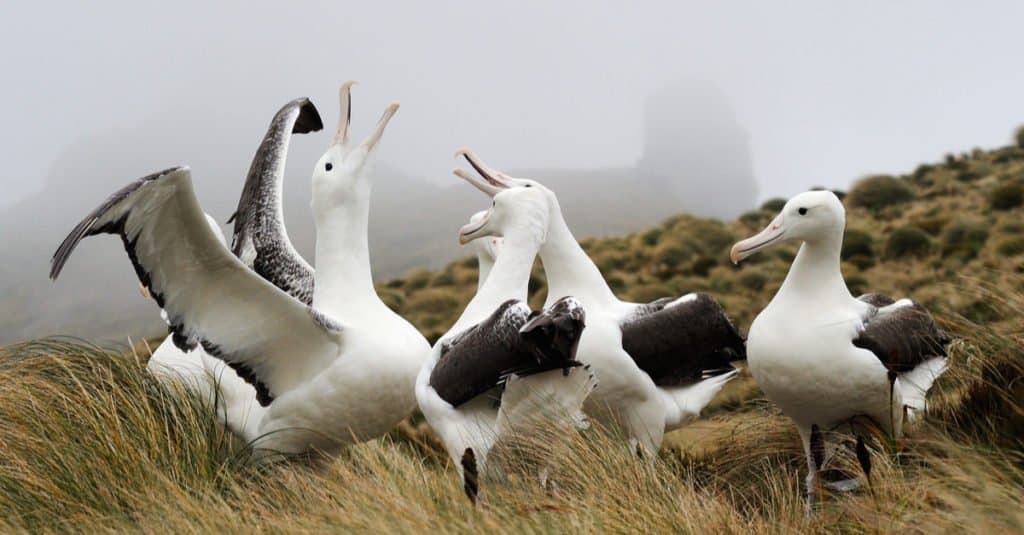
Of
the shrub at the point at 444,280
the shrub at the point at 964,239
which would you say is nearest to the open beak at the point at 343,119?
the shrub at the point at 964,239

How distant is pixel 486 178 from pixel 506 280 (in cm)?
138

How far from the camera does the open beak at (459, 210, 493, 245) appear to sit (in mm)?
5192

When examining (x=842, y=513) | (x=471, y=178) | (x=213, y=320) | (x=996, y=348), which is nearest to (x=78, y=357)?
(x=213, y=320)

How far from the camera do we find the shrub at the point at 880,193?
1177 inches

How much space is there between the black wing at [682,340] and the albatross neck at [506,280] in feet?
2.29

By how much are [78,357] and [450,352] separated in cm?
255

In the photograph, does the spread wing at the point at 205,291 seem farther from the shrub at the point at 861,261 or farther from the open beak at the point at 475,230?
the shrub at the point at 861,261

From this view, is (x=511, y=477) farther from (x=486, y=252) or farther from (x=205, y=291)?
(x=486, y=252)

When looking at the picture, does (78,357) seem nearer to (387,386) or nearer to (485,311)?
(387,386)

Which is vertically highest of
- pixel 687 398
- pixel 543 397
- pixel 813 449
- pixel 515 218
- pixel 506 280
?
pixel 515 218

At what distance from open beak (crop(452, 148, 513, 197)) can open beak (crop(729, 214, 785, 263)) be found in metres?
1.52

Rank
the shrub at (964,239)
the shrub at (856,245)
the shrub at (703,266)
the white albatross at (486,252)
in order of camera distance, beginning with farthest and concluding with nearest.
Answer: the shrub at (703,266), the shrub at (856,245), the shrub at (964,239), the white albatross at (486,252)

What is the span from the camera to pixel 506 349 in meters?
4.19

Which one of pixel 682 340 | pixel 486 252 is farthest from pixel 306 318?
pixel 682 340
